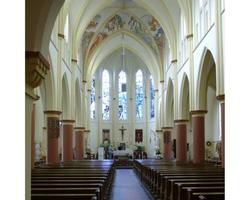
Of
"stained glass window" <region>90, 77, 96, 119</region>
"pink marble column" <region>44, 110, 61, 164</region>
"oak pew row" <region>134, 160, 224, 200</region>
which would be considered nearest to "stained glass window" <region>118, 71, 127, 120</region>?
"stained glass window" <region>90, 77, 96, 119</region>

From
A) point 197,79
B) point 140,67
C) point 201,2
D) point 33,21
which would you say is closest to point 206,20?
point 201,2

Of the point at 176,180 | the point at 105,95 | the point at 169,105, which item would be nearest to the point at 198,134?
the point at 176,180

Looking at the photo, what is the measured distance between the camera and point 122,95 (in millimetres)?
44750

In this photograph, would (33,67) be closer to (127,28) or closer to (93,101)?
(127,28)

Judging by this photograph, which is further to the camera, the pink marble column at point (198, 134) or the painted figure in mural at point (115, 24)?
the painted figure in mural at point (115, 24)

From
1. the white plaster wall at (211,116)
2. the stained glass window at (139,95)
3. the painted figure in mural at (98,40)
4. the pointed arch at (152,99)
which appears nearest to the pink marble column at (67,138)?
the white plaster wall at (211,116)

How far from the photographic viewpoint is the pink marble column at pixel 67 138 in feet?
82.8

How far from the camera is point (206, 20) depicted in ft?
59.8

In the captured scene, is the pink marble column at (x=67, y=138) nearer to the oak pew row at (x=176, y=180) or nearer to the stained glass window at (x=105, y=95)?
the oak pew row at (x=176, y=180)

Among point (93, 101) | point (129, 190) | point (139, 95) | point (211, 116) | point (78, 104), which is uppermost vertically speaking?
point (139, 95)

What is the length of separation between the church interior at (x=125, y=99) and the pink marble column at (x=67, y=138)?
0.25ft

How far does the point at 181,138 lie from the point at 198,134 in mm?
5111

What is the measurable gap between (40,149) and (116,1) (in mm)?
12628
